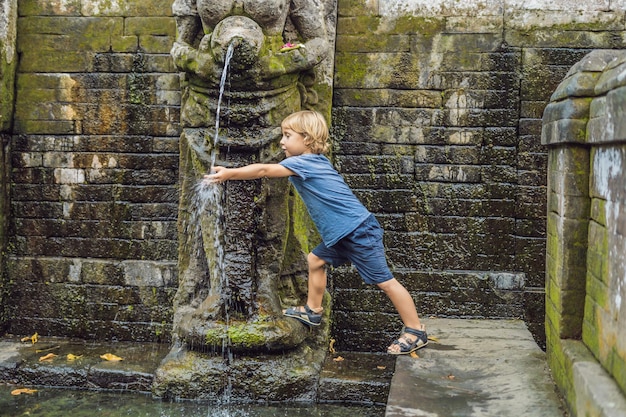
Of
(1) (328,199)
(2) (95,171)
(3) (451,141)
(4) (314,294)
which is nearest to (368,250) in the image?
(1) (328,199)

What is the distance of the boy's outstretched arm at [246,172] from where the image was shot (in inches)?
178

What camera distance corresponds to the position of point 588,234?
397 cm

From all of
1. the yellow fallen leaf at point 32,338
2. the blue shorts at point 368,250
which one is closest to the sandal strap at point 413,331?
the blue shorts at point 368,250

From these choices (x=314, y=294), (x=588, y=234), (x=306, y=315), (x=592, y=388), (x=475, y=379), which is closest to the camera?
(x=592, y=388)

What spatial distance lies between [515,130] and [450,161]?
62 cm

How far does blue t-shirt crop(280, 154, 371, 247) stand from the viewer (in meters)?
4.90

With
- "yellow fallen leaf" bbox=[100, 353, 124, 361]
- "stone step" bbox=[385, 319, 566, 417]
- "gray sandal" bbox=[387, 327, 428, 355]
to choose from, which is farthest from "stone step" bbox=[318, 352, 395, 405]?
"yellow fallen leaf" bbox=[100, 353, 124, 361]

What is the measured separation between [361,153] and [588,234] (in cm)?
315

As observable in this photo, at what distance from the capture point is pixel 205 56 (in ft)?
17.7

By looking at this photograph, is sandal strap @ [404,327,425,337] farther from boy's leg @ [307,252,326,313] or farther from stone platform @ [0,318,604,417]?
boy's leg @ [307,252,326,313]

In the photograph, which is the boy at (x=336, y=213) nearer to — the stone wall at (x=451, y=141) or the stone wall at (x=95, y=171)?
the stone wall at (x=451, y=141)

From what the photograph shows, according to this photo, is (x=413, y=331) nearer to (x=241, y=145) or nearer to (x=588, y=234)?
(x=588, y=234)

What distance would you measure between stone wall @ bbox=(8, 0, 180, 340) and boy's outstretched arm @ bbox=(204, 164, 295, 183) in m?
2.52

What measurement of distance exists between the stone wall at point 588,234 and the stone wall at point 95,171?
3.76 meters
